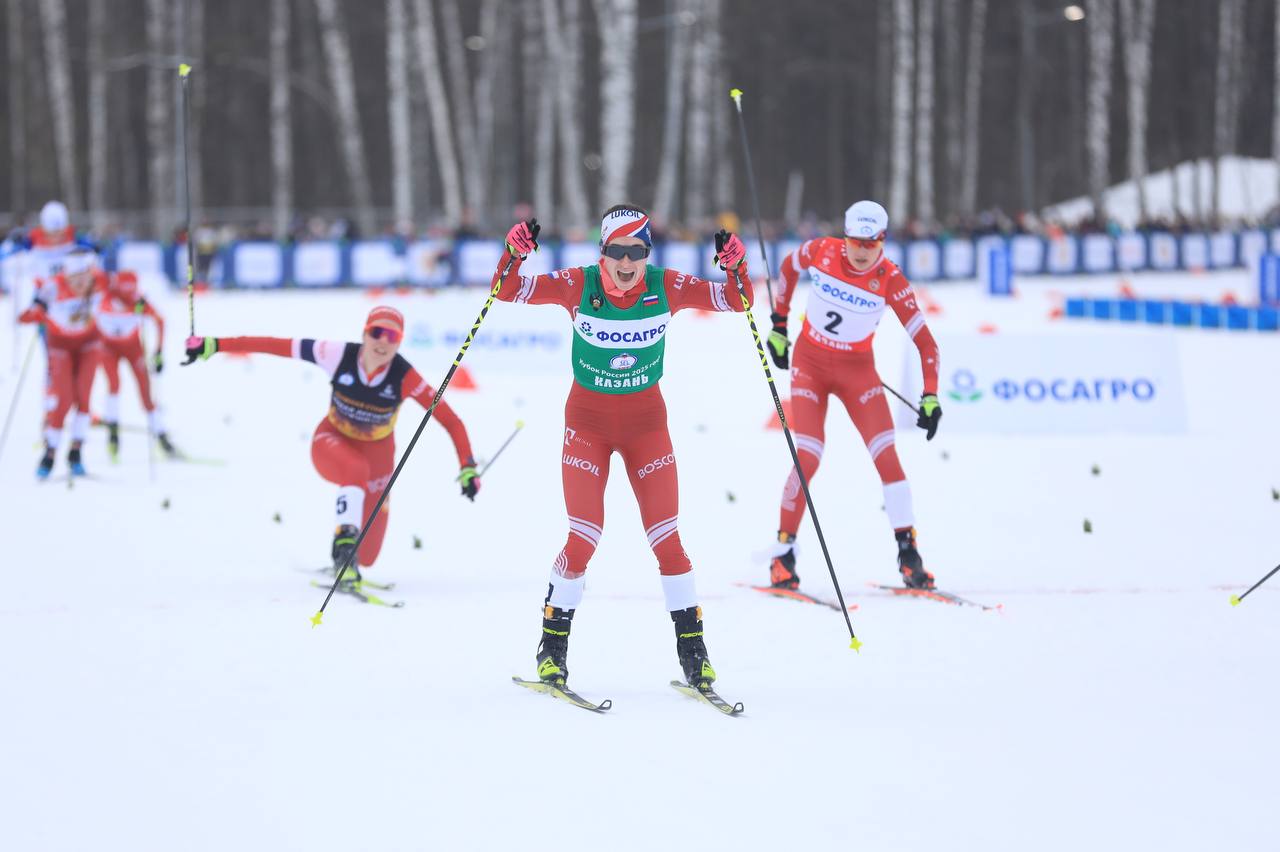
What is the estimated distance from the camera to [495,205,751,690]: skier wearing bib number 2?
6.38 m

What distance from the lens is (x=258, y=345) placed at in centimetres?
790

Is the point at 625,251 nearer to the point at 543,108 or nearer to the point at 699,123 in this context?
the point at 699,123

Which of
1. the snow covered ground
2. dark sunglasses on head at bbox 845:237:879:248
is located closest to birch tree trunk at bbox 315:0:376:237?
the snow covered ground

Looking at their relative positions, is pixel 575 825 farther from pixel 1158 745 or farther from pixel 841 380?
pixel 841 380

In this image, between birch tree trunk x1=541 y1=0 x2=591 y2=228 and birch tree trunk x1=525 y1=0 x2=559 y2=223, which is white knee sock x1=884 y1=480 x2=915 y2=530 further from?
birch tree trunk x1=525 y1=0 x2=559 y2=223

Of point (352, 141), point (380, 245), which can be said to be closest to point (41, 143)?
point (352, 141)

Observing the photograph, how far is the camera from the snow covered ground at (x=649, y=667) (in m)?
4.96

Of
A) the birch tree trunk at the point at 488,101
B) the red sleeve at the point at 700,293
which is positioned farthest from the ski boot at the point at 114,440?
the birch tree trunk at the point at 488,101

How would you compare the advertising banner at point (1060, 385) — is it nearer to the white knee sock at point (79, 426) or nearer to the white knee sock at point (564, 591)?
the white knee sock at point (79, 426)

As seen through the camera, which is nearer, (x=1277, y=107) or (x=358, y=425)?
(x=358, y=425)

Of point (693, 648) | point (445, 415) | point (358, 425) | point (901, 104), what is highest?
point (901, 104)

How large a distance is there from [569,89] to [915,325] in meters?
34.2

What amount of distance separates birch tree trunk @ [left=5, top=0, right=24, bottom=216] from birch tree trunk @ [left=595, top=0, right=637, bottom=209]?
70.4 ft

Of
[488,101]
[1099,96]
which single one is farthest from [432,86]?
[1099,96]
